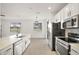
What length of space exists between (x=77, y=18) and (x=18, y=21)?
48.8 inches

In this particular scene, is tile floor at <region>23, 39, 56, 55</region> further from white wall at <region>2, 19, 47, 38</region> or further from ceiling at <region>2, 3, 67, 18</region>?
ceiling at <region>2, 3, 67, 18</region>

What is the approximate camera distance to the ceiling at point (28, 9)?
7.99 feet

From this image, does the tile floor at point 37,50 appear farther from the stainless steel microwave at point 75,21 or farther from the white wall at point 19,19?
the stainless steel microwave at point 75,21

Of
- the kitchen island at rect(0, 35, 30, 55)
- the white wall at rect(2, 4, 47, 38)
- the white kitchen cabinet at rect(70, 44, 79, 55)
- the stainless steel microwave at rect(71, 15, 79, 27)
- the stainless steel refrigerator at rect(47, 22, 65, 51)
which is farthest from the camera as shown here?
the stainless steel refrigerator at rect(47, 22, 65, 51)

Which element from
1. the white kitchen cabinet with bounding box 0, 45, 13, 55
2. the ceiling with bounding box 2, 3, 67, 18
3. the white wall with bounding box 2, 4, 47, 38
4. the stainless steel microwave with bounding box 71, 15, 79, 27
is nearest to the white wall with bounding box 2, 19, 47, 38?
the white wall with bounding box 2, 4, 47, 38

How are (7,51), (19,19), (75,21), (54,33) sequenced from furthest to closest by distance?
(54,33), (75,21), (19,19), (7,51)

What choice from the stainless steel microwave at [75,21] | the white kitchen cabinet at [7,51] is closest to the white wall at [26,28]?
the white kitchen cabinet at [7,51]

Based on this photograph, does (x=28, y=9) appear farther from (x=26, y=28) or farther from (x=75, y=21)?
(x=75, y=21)

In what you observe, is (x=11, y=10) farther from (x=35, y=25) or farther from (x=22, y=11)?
(x=35, y=25)

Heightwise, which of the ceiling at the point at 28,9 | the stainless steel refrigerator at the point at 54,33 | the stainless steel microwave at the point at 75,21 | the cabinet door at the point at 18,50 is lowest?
the cabinet door at the point at 18,50

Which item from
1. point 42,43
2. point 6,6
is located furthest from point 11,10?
point 42,43

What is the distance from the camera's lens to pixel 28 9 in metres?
2.57

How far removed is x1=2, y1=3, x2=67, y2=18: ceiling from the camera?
2436 mm

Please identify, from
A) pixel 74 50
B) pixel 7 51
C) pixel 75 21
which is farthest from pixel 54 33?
pixel 7 51
